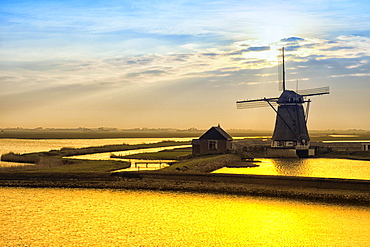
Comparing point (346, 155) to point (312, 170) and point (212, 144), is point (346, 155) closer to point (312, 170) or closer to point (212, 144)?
point (212, 144)

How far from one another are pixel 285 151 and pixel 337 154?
8.90 metres

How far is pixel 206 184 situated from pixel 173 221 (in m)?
10.8

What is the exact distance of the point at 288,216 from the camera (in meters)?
25.1

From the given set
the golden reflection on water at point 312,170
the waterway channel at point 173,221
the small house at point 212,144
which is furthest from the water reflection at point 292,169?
the waterway channel at point 173,221

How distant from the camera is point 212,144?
201ft

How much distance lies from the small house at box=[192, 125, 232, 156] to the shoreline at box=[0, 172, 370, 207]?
24586 mm

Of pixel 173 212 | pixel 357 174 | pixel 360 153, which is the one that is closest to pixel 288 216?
pixel 173 212

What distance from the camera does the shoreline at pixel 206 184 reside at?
98.5 ft

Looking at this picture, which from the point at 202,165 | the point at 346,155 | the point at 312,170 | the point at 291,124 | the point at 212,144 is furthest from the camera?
the point at 346,155

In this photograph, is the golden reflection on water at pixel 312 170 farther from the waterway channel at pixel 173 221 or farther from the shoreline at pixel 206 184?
the waterway channel at pixel 173 221

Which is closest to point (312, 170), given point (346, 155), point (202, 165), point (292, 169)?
point (292, 169)

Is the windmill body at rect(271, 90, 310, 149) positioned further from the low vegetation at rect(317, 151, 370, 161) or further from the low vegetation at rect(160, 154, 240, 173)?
the low vegetation at rect(160, 154, 240, 173)

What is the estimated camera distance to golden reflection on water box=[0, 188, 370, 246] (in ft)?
66.9

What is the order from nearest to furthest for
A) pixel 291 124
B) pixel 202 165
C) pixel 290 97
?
pixel 202 165 < pixel 291 124 < pixel 290 97
